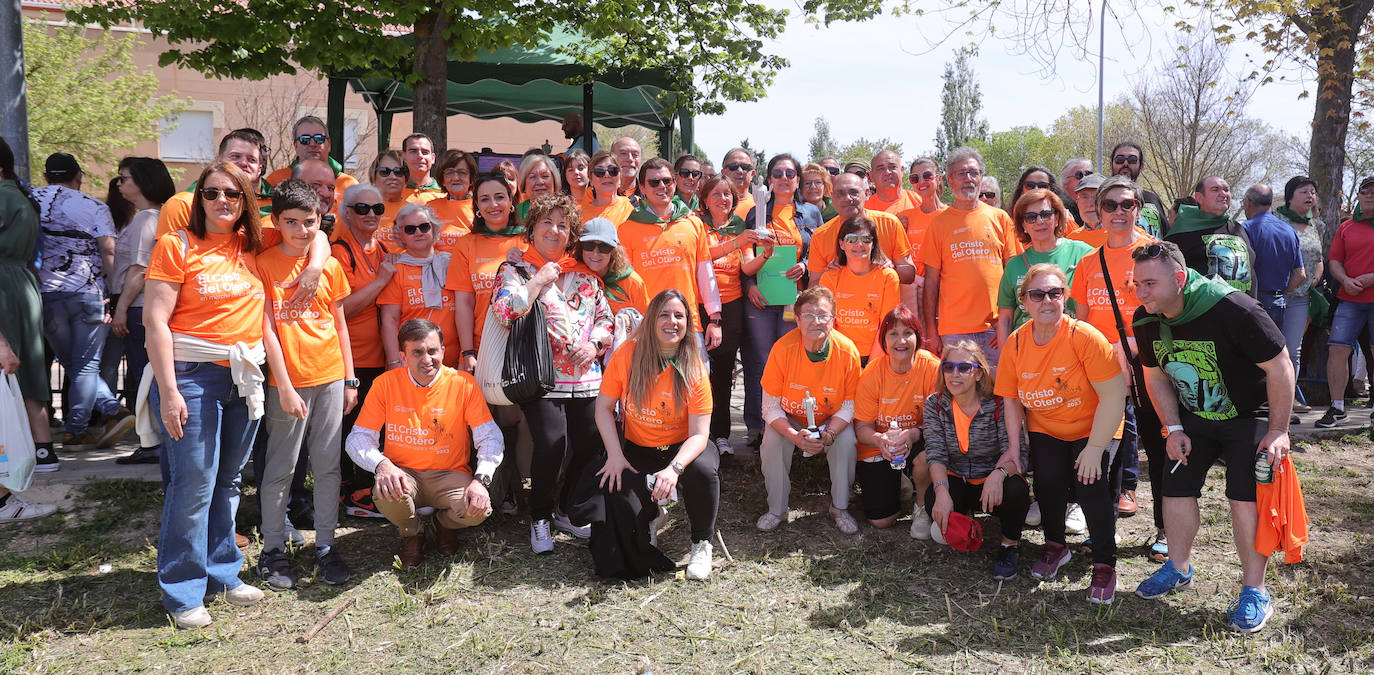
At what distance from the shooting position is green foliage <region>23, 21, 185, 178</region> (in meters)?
16.8

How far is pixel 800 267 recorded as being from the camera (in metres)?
5.67

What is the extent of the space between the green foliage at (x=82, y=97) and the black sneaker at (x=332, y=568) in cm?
1606

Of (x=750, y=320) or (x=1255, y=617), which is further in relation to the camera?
(x=750, y=320)

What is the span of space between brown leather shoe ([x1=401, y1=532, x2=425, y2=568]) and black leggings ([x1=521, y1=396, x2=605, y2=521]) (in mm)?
580

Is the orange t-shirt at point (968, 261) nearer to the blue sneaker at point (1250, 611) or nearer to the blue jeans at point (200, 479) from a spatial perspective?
the blue sneaker at point (1250, 611)

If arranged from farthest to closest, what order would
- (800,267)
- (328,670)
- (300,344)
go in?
(800,267), (300,344), (328,670)

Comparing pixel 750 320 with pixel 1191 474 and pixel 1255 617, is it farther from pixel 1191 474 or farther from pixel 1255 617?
pixel 1255 617

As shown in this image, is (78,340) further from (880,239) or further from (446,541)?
(880,239)

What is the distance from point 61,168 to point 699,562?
16.9 ft

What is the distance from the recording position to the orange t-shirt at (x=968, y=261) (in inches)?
204

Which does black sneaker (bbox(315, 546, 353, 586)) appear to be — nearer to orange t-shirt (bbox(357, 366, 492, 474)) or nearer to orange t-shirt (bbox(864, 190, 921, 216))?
orange t-shirt (bbox(357, 366, 492, 474))

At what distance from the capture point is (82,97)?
702 inches

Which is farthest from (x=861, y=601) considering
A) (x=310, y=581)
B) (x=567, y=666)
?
(x=310, y=581)

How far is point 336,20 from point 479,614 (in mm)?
4343
